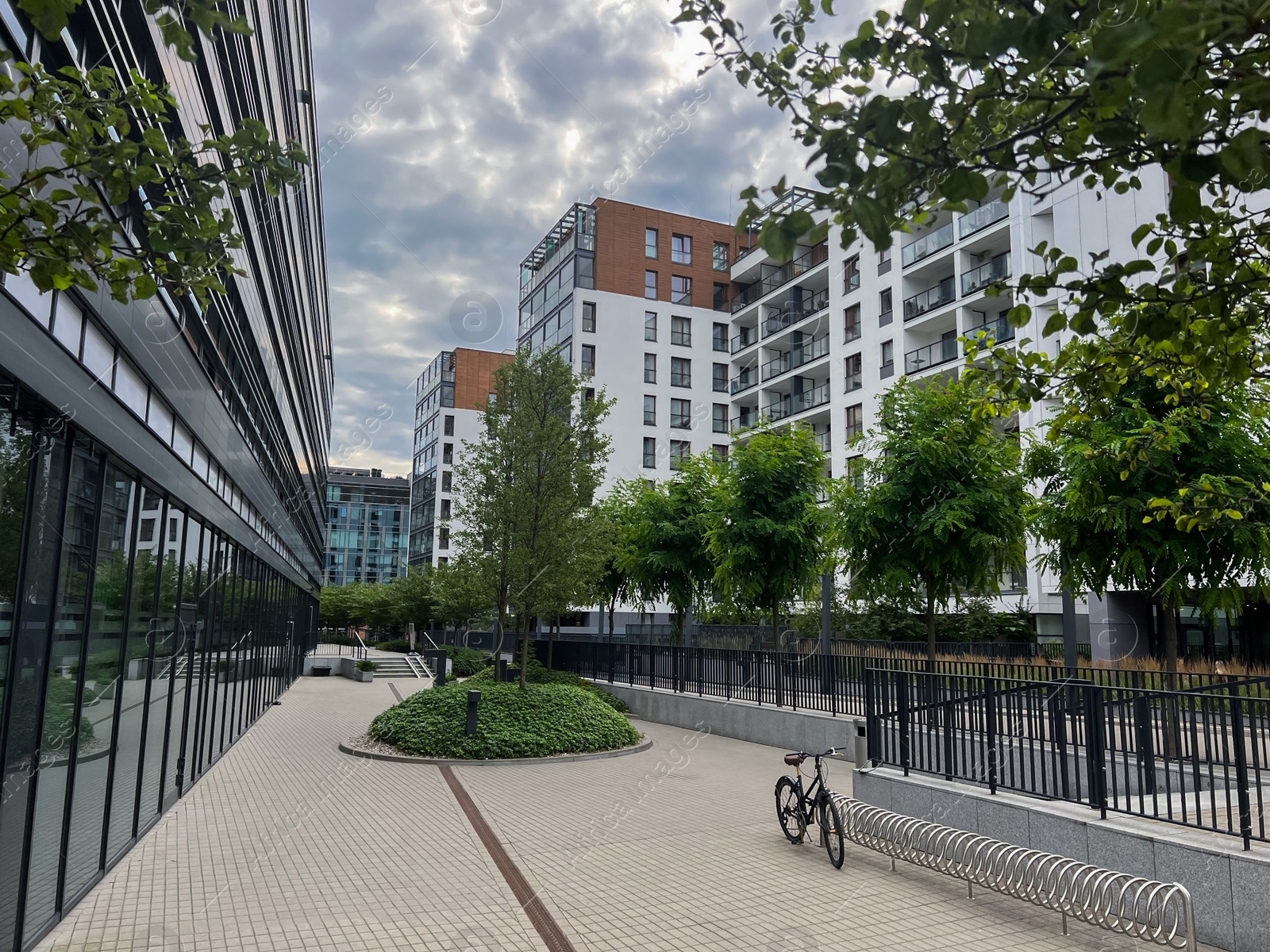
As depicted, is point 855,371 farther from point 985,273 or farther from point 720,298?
point 720,298

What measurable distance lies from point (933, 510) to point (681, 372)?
41117 mm

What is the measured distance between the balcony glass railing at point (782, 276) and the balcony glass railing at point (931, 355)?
8348 mm

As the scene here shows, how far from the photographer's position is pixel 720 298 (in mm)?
58250

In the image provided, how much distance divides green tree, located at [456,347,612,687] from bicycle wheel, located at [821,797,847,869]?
10.3 m

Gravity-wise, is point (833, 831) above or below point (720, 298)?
below

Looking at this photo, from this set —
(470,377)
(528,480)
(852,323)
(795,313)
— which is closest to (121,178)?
(528,480)

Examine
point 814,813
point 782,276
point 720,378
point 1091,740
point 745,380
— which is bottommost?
point 814,813

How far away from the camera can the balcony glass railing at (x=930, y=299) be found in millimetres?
38531

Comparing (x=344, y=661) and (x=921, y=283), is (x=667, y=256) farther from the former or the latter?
(x=344, y=661)

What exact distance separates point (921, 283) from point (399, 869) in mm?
37889

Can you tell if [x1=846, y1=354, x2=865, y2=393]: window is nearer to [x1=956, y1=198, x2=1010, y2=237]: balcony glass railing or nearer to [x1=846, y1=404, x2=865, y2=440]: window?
[x1=846, y1=404, x2=865, y2=440]: window

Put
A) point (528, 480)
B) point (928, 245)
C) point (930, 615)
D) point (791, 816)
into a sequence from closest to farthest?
1. point (791, 816)
2. point (930, 615)
3. point (528, 480)
4. point (928, 245)

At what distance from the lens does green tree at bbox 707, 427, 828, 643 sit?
20953mm

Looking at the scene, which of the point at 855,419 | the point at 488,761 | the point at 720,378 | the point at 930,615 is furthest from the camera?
Answer: the point at 720,378
